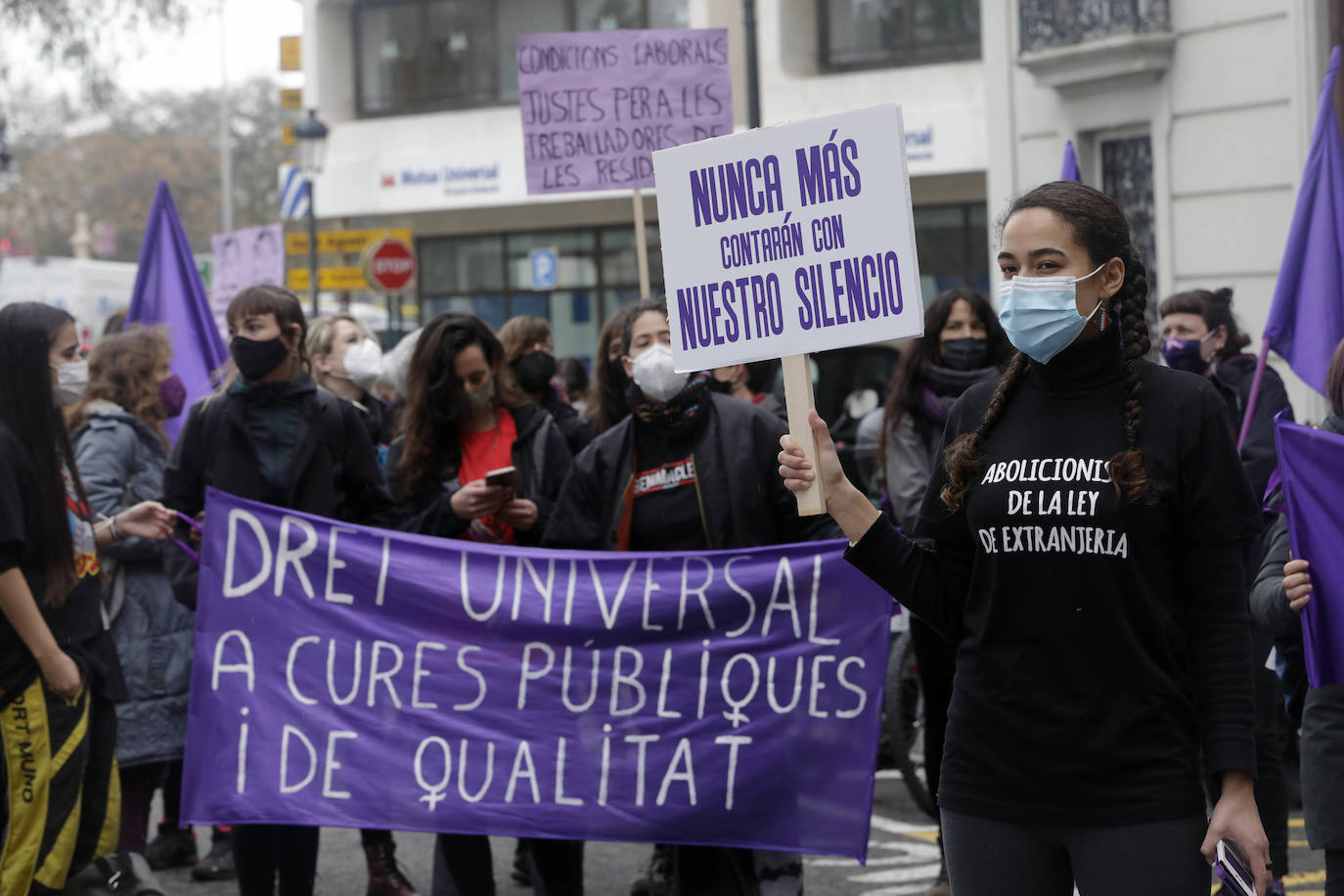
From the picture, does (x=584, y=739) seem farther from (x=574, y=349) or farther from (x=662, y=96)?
(x=574, y=349)

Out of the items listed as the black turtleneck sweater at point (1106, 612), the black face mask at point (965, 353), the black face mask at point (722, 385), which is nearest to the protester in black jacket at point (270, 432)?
the black face mask at point (722, 385)

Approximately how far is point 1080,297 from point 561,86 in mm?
4898

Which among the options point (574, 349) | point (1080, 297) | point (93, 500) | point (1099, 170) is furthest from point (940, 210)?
point (1080, 297)

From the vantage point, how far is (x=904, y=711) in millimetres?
7695

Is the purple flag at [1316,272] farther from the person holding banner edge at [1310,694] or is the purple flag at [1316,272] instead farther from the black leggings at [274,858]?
the black leggings at [274,858]

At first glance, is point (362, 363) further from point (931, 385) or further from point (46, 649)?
point (46, 649)

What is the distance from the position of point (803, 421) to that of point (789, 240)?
0.51m

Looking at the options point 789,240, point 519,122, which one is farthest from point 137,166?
point 789,240

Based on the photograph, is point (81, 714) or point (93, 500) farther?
point (93, 500)

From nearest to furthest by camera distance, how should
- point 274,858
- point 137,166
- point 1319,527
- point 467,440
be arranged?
point 1319,527 < point 274,858 < point 467,440 < point 137,166

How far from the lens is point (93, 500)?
6.37 m

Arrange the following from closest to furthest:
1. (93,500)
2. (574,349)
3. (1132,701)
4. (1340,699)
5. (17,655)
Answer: (1132,701) < (1340,699) < (17,655) < (93,500) < (574,349)

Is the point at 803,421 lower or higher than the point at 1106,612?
higher

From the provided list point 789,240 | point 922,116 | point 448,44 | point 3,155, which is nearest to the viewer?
point 789,240
